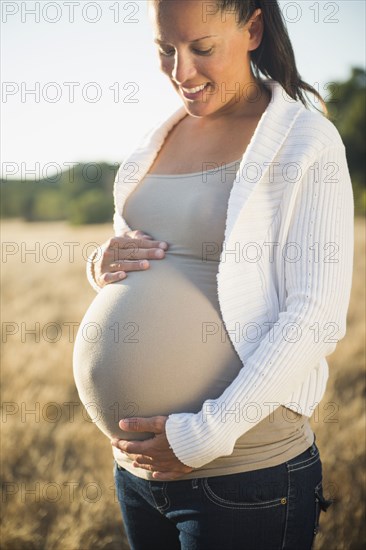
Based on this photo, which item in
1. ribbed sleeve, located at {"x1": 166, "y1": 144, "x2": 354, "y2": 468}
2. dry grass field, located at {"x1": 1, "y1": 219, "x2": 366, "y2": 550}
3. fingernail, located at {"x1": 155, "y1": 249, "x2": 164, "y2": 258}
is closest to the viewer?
ribbed sleeve, located at {"x1": 166, "y1": 144, "x2": 354, "y2": 468}

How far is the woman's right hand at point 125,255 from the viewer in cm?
169

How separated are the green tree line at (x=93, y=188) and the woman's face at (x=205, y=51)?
Result: 1728cm

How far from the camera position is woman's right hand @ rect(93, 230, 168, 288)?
169 centimetres

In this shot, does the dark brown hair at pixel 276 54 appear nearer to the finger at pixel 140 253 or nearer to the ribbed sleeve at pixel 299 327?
the ribbed sleeve at pixel 299 327

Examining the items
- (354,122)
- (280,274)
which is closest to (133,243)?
(280,274)

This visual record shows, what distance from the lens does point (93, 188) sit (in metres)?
30.2

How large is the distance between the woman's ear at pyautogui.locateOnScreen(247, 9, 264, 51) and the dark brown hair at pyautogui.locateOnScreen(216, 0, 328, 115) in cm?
1

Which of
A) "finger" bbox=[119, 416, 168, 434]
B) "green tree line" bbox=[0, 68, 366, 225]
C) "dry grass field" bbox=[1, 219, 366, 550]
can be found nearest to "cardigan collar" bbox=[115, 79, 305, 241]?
"finger" bbox=[119, 416, 168, 434]

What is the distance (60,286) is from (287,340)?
6.72 m

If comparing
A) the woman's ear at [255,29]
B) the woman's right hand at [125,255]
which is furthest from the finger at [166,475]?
the woman's ear at [255,29]

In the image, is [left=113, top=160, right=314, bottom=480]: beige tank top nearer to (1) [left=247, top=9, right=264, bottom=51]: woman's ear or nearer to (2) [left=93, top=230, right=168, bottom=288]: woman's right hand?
(2) [left=93, top=230, right=168, bottom=288]: woman's right hand

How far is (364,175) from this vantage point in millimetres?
20297

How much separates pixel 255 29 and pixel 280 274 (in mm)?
695

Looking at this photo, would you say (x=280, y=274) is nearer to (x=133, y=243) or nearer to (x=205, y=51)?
(x=133, y=243)
